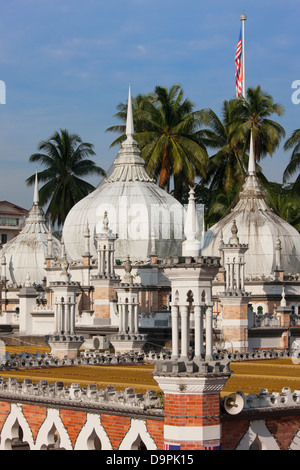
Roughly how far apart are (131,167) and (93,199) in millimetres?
2905

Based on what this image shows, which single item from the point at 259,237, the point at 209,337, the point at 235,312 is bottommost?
the point at 209,337

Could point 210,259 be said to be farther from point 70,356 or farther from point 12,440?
point 70,356

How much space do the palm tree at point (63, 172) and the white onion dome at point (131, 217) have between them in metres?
15.8

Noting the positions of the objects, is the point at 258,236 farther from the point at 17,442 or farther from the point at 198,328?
the point at 198,328

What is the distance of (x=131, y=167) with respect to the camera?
56.2 meters

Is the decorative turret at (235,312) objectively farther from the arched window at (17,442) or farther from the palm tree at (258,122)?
the palm tree at (258,122)

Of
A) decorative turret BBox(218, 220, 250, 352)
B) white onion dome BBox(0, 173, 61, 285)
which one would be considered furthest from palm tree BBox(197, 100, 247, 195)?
decorative turret BBox(218, 220, 250, 352)

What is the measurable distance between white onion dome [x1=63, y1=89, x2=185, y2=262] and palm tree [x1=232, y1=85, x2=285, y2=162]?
42.2ft

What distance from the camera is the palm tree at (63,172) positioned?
237ft

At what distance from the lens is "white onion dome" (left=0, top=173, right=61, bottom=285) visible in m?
66.4

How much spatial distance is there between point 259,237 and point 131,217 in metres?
7.33

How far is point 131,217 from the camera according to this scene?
5366 cm

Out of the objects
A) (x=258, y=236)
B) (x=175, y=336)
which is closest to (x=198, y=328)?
(x=175, y=336)
